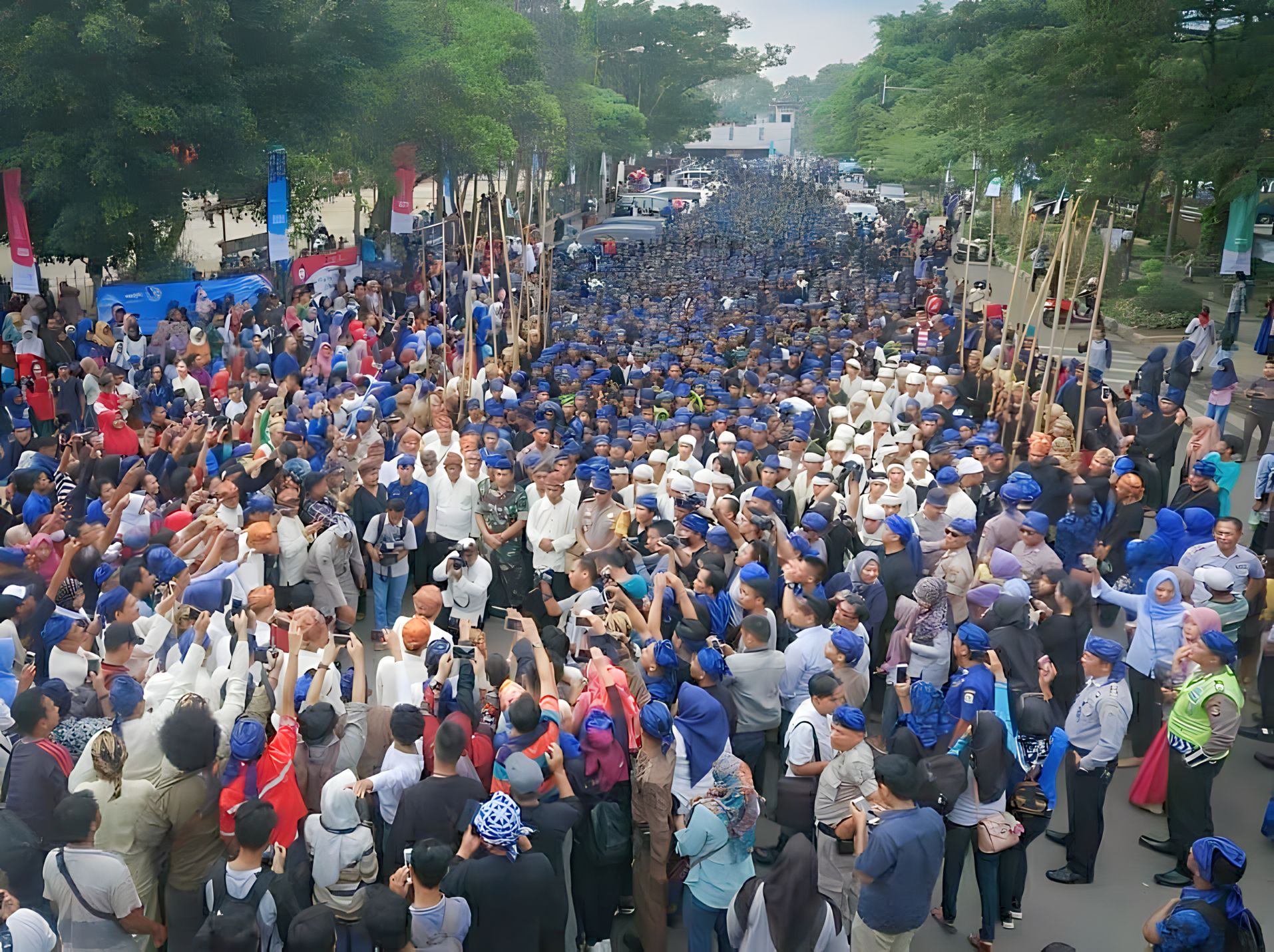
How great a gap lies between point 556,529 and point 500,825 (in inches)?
158

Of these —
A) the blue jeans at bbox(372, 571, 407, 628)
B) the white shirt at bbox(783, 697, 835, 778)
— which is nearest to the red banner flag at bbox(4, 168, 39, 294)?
the blue jeans at bbox(372, 571, 407, 628)

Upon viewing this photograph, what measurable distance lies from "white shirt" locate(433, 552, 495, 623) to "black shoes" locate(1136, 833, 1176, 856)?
400cm

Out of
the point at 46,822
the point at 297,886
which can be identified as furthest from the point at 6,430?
the point at 297,886

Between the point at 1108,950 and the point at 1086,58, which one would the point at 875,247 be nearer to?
the point at 1086,58

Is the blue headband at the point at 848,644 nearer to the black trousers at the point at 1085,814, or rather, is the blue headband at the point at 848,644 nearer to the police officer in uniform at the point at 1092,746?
the police officer in uniform at the point at 1092,746

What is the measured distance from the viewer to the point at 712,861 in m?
4.73

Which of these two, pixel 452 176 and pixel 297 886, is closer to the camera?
pixel 297 886

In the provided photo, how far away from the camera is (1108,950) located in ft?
18.5

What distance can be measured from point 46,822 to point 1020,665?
4460 mm

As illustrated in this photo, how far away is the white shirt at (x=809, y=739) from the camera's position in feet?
16.5

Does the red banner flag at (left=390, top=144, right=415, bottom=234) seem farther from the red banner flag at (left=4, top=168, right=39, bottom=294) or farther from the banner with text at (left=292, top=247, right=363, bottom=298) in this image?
the red banner flag at (left=4, top=168, right=39, bottom=294)

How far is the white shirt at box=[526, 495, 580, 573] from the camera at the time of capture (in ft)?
26.3

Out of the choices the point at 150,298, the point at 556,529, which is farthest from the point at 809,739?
the point at 150,298

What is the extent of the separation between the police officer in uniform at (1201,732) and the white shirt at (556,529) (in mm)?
3877
